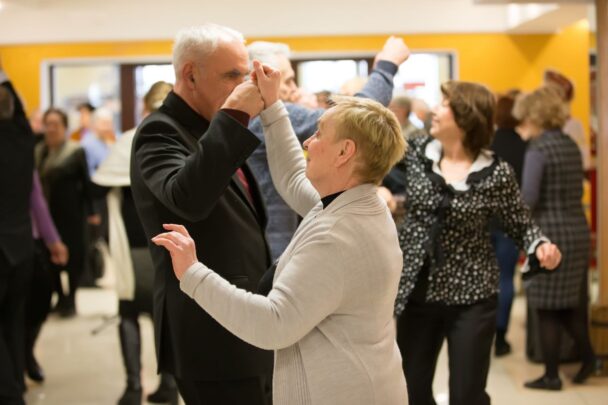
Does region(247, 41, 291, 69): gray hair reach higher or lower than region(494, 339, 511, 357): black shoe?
higher

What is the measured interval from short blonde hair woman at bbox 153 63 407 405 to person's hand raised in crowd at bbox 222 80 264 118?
180 mm

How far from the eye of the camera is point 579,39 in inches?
480

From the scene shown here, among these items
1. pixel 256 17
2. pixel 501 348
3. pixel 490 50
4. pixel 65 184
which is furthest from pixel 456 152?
pixel 490 50

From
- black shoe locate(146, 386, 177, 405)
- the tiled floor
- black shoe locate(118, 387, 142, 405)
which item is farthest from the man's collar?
the tiled floor

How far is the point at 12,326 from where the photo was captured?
422 centimetres

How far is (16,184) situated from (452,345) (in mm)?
2188

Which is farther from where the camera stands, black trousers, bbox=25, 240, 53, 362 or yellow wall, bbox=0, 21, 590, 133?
yellow wall, bbox=0, 21, 590, 133

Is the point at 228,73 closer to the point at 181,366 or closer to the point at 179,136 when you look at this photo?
the point at 179,136

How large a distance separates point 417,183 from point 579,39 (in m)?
9.64

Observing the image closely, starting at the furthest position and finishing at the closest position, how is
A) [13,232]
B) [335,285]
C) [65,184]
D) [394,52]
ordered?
1. [65,184]
2. [13,232]
3. [394,52]
4. [335,285]

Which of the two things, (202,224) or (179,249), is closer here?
(179,249)

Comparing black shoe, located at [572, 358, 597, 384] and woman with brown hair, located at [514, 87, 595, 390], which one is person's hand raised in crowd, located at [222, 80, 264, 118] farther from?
black shoe, located at [572, 358, 597, 384]

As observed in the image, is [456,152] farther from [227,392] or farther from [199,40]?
[227,392]

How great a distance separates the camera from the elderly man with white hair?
9.52 feet
